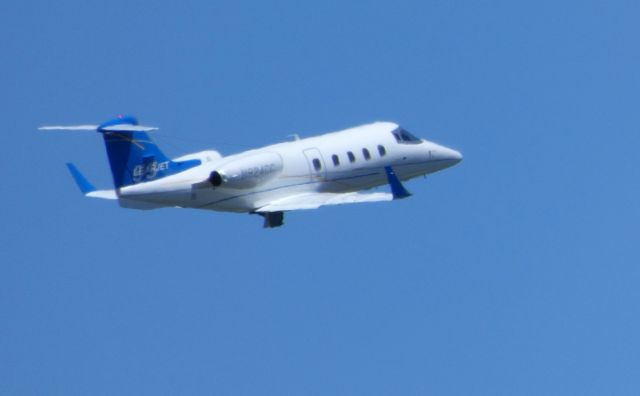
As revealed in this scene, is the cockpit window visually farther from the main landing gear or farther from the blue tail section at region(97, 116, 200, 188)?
the blue tail section at region(97, 116, 200, 188)

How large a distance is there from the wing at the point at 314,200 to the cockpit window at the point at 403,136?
6.38m

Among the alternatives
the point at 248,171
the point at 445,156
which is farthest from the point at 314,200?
the point at 445,156

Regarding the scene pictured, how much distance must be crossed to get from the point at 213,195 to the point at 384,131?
10.7m

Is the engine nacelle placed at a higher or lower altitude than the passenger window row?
lower

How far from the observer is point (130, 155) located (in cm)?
13550

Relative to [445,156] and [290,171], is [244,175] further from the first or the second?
[445,156]

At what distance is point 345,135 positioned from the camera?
141m

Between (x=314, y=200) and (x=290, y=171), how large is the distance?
1512 mm

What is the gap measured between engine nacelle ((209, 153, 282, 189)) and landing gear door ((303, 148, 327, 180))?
1670 mm

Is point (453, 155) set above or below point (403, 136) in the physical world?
below

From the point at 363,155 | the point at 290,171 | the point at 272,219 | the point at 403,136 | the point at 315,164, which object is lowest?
the point at 272,219

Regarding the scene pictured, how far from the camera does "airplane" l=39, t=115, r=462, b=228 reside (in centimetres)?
13475

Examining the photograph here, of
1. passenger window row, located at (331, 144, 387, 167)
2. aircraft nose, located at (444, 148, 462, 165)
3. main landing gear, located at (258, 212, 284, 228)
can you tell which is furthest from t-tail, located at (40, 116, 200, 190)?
aircraft nose, located at (444, 148, 462, 165)

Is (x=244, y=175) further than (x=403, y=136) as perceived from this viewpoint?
No
